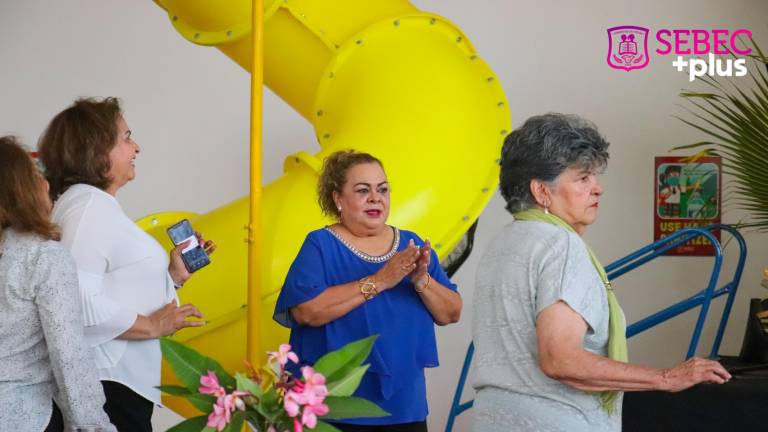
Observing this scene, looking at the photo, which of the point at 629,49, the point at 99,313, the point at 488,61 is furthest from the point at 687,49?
the point at 99,313

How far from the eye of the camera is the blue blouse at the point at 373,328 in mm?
2594

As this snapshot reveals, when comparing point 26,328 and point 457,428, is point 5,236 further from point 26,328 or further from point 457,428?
point 457,428

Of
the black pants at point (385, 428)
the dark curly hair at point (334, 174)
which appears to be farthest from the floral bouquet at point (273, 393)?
the dark curly hair at point (334, 174)

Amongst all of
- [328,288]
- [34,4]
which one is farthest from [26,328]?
[34,4]

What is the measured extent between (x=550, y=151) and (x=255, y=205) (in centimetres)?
97

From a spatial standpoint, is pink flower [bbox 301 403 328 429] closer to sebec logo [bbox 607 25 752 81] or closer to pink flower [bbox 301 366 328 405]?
pink flower [bbox 301 366 328 405]

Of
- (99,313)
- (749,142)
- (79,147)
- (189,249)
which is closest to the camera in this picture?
(99,313)

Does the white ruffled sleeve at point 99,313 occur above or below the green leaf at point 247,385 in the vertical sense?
above

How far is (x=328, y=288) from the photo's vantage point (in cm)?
260

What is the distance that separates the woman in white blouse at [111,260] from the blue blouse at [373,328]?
0.28m

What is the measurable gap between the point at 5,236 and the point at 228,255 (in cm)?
92

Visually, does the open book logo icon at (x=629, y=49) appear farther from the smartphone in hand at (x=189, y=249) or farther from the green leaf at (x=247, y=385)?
the green leaf at (x=247, y=385)

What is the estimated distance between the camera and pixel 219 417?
1.52 m

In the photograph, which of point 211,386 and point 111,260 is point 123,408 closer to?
point 111,260
